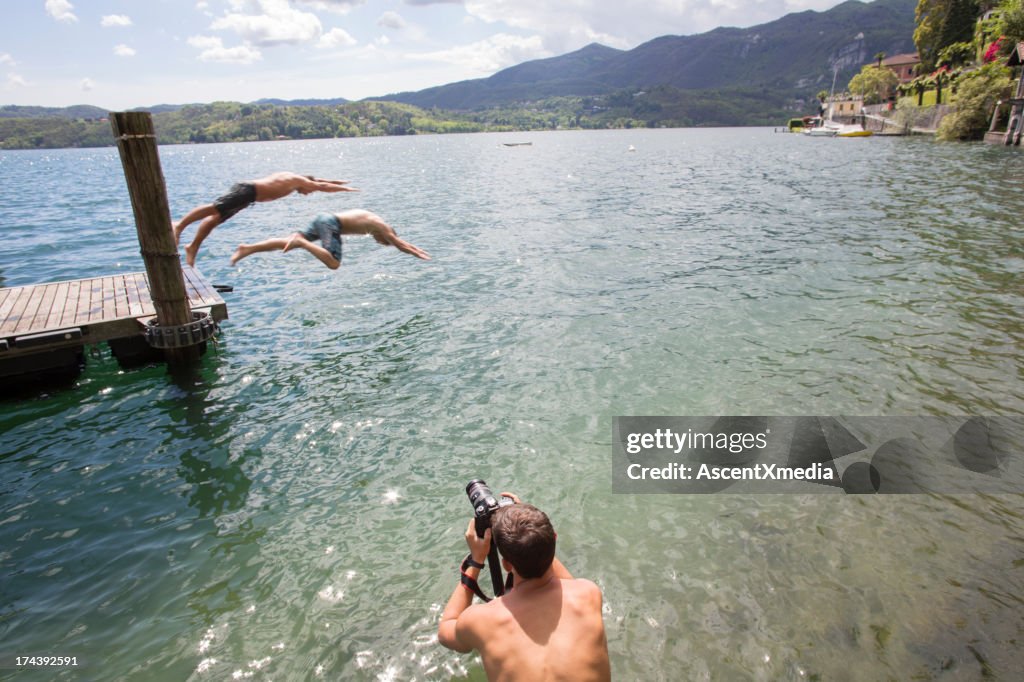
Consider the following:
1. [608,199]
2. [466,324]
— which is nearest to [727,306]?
[466,324]

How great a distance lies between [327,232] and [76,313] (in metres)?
Result: 7.58

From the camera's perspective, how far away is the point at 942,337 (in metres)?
13.4

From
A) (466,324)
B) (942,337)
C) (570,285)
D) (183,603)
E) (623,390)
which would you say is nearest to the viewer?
(183,603)

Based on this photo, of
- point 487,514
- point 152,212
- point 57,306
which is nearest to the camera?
point 487,514

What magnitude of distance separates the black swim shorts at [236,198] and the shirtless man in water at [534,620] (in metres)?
8.26

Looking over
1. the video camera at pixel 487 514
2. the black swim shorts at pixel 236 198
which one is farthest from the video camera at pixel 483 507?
the black swim shorts at pixel 236 198

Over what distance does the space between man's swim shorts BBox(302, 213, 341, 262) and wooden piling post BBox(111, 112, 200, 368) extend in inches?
104

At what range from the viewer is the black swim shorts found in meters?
9.90

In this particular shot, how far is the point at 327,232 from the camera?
33.3ft

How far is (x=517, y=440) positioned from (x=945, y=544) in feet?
21.0

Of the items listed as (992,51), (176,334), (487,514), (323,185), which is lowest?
(176,334)

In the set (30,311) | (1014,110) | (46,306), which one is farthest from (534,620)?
(1014,110)

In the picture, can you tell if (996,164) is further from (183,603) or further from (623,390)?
(183,603)

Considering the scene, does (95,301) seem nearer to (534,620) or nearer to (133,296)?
(133,296)
